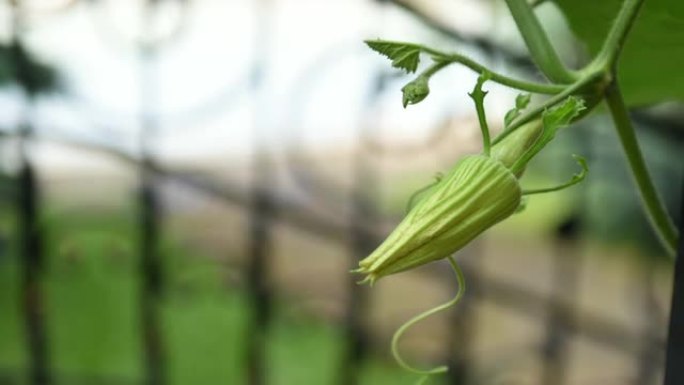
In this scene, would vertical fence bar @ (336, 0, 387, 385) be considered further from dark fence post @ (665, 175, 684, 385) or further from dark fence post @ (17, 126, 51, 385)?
dark fence post @ (665, 175, 684, 385)

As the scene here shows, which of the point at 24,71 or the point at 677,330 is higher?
the point at 677,330

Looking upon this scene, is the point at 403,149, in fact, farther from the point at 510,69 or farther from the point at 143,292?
the point at 143,292

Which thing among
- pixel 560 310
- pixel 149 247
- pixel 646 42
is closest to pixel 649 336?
pixel 560 310

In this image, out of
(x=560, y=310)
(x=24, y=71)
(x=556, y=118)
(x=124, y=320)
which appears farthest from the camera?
(x=560, y=310)

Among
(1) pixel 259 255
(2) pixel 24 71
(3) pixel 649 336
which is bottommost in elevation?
(3) pixel 649 336

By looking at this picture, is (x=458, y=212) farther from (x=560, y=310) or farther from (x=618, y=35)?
(x=560, y=310)

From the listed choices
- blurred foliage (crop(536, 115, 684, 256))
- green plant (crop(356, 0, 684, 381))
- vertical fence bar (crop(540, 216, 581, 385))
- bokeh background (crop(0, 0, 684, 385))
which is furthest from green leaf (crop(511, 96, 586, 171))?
vertical fence bar (crop(540, 216, 581, 385))

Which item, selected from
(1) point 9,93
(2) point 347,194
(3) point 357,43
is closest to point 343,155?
(2) point 347,194
